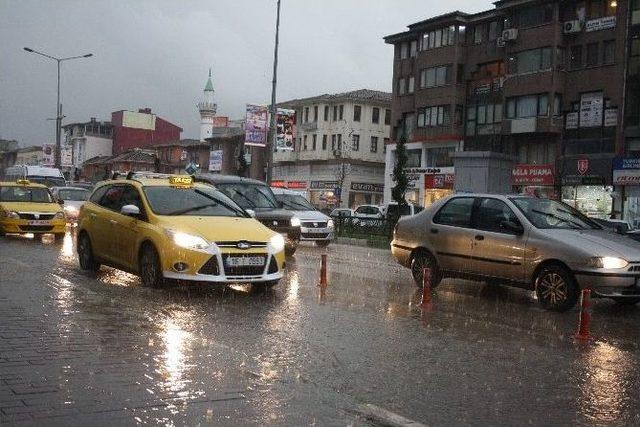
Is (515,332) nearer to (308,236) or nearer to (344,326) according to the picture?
(344,326)

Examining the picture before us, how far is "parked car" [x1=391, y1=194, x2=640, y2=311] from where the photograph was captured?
33.2 ft

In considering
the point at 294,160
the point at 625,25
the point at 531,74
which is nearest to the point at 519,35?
the point at 531,74

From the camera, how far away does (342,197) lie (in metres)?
70.8

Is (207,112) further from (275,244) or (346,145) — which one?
(275,244)

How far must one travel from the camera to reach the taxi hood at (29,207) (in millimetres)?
20281

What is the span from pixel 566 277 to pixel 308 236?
1238 cm

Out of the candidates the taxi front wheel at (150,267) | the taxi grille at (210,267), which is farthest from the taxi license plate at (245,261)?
the taxi front wheel at (150,267)

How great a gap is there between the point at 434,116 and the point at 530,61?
927 cm

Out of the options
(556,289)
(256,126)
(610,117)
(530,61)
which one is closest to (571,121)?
(610,117)

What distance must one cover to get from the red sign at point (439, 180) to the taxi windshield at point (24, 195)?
113ft

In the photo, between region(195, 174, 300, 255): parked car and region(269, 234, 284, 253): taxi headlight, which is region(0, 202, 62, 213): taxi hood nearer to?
region(195, 174, 300, 255): parked car

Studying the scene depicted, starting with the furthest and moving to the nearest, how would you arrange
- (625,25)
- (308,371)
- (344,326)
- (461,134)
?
(461,134) < (625,25) < (344,326) < (308,371)

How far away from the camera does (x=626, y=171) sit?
39906mm

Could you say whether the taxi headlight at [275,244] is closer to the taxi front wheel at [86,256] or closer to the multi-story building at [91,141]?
the taxi front wheel at [86,256]
